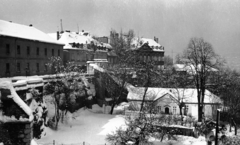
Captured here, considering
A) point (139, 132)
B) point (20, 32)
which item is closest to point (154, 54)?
point (20, 32)

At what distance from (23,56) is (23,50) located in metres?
0.87

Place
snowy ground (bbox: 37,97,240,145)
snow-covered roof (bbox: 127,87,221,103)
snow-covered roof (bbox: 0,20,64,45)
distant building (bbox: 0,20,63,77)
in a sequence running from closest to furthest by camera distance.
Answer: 1. snowy ground (bbox: 37,97,240,145)
2. distant building (bbox: 0,20,63,77)
3. snow-covered roof (bbox: 0,20,64,45)
4. snow-covered roof (bbox: 127,87,221,103)

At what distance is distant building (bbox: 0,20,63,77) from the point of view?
96.4 ft

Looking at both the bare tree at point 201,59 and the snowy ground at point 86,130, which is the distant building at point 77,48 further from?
the bare tree at point 201,59

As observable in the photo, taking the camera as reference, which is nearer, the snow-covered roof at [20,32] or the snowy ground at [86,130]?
the snowy ground at [86,130]

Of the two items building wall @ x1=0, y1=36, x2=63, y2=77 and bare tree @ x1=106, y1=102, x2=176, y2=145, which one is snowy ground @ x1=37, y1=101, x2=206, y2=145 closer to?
bare tree @ x1=106, y1=102, x2=176, y2=145

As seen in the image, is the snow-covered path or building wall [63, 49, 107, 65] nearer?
the snow-covered path

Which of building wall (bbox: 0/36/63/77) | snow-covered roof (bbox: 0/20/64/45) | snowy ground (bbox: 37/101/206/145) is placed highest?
snow-covered roof (bbox: 0/20/64/45)

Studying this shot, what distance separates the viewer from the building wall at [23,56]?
29.3 m

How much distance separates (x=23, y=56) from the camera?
1288 inches

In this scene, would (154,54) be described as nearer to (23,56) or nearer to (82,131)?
(23,56)

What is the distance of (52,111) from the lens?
25.9m

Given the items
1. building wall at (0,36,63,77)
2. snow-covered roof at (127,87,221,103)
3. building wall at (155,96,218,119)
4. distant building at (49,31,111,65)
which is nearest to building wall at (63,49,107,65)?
distant building at (49,31,111,65)

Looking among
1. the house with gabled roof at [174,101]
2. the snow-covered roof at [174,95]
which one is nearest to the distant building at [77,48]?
the snow-covered roof at [174,95]
